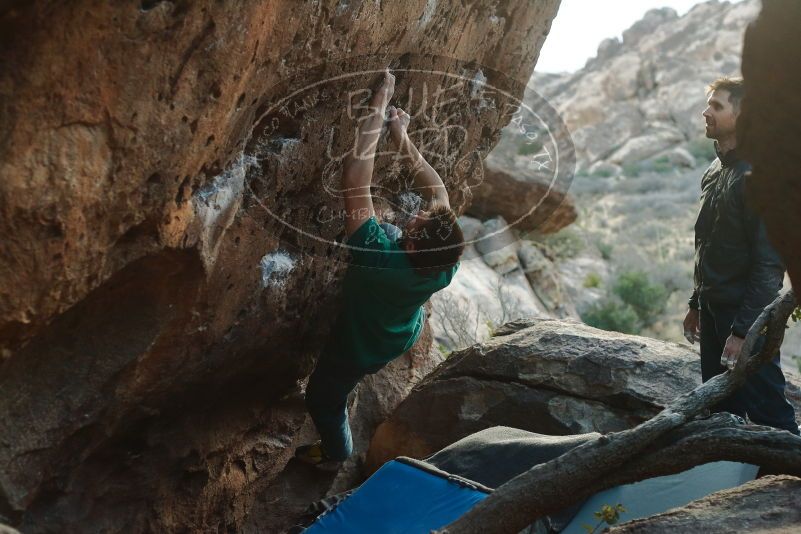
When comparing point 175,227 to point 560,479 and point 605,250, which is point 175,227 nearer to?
point 560,479

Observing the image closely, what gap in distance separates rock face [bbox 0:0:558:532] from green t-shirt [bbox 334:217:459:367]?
0.33 metres

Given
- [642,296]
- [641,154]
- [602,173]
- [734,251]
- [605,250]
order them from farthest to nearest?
1. [641,154]
2. [602,173]
3. [605,250]
4. [642,296]
5. [734,251]

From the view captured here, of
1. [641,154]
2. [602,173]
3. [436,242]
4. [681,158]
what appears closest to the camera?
[436,242]

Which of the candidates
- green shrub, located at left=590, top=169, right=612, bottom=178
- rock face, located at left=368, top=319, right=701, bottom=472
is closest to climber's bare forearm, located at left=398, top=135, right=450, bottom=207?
rock face, located at left=368, top=319, right=701, bottom=472

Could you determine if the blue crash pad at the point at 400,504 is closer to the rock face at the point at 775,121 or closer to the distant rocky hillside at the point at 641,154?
the rock face at the point at 775,121

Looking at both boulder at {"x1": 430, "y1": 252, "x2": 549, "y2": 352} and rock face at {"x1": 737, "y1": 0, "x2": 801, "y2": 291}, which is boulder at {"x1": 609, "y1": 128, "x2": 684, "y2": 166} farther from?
rock face at {"x1": 737, "y1": 0, "x2": 801, "y2": 291}

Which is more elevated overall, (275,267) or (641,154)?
(641,154)

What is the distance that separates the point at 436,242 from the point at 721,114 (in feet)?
4.74

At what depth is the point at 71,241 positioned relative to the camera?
8.77ft

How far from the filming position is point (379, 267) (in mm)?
3859

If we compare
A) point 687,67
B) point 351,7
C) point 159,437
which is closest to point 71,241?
point 351,7

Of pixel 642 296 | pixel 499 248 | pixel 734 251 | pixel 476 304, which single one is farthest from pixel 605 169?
pixel 734 251

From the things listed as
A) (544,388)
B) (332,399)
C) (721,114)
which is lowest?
(332,399)
